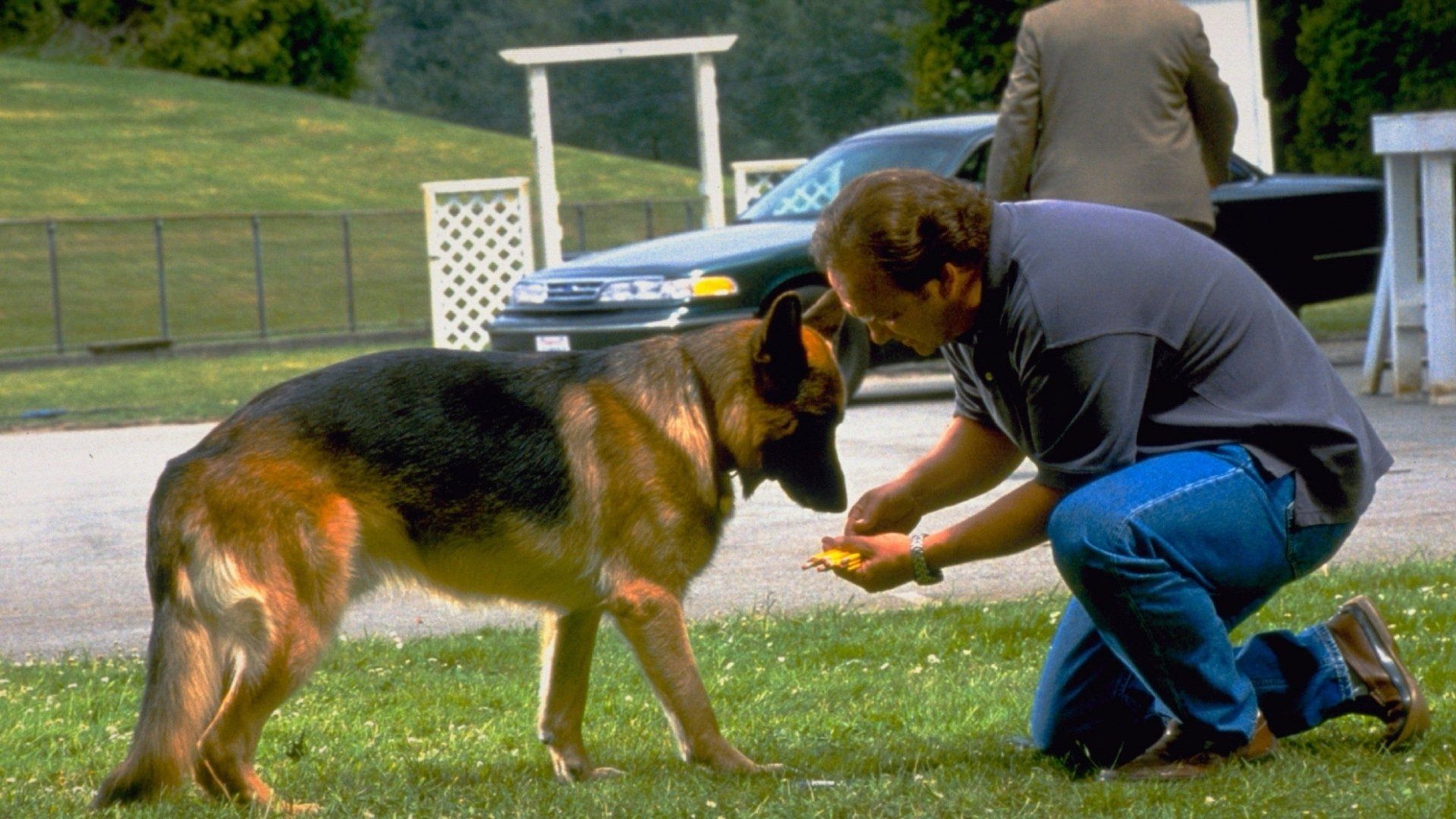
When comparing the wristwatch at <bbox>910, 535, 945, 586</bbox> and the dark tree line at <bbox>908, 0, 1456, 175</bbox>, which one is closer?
the wristwatch at <bbox>910, 535, 945, 586</bbox>

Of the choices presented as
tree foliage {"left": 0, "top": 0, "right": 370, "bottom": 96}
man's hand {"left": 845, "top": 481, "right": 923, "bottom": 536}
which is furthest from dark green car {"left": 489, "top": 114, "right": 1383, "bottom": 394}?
tree foliage {"left": 0, "top": 0, "right": 370, "bottom": 96}

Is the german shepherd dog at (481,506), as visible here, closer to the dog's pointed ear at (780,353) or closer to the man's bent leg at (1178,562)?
the dog's pointed ear at (780,353)

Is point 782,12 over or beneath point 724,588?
over

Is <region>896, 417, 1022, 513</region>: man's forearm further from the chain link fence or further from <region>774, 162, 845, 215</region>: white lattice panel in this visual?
the chain link fence

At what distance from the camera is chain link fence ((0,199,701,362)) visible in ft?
106

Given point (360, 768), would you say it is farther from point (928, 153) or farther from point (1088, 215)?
point (928, 153)

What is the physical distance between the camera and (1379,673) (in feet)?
15.0

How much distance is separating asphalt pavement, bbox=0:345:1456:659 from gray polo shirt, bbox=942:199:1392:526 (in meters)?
1.57

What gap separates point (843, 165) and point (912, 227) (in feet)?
30.6

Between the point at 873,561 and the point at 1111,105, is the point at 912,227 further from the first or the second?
the point at 1111,105

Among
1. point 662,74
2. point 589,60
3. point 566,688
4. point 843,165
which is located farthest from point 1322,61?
point 662,74

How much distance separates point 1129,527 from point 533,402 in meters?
1.46

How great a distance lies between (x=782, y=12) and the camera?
245 ft

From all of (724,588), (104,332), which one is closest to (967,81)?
(104,332)
